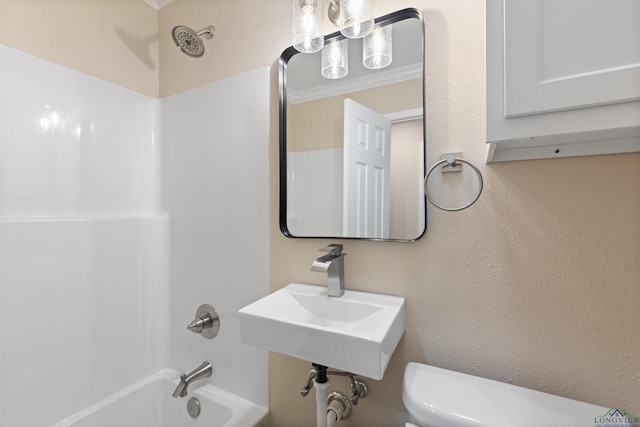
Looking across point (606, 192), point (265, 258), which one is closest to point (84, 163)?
point (265, 258)

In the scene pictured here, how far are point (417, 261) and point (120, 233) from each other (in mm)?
1373

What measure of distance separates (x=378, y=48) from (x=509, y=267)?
846mm

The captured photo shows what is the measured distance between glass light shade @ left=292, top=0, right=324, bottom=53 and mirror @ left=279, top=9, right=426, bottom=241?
0.34ft

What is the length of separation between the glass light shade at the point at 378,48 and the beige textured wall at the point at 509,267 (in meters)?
0.09

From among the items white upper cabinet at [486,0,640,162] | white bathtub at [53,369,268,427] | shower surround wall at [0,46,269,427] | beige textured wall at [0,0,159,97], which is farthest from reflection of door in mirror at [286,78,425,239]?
beige textured wall at [0,0,159,97]

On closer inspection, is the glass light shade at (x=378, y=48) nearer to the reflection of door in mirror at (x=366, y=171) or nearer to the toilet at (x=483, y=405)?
the reflection of door in mirror at (x=366, y=171)

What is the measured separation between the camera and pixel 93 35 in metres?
1.36

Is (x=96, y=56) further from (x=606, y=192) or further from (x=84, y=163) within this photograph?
(x=606, y=192)

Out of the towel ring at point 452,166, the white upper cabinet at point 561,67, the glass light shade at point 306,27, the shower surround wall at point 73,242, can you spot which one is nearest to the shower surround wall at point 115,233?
the shower surround wall at point 73,242

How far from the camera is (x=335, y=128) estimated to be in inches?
44.8

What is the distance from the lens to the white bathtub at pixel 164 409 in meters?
1.24

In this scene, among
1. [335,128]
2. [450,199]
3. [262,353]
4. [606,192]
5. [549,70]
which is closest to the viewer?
[549,70]

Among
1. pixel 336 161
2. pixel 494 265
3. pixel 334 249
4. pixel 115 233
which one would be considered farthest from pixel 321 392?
pixel 115 233

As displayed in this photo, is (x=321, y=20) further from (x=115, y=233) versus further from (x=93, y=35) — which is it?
(x=115, y=233)
